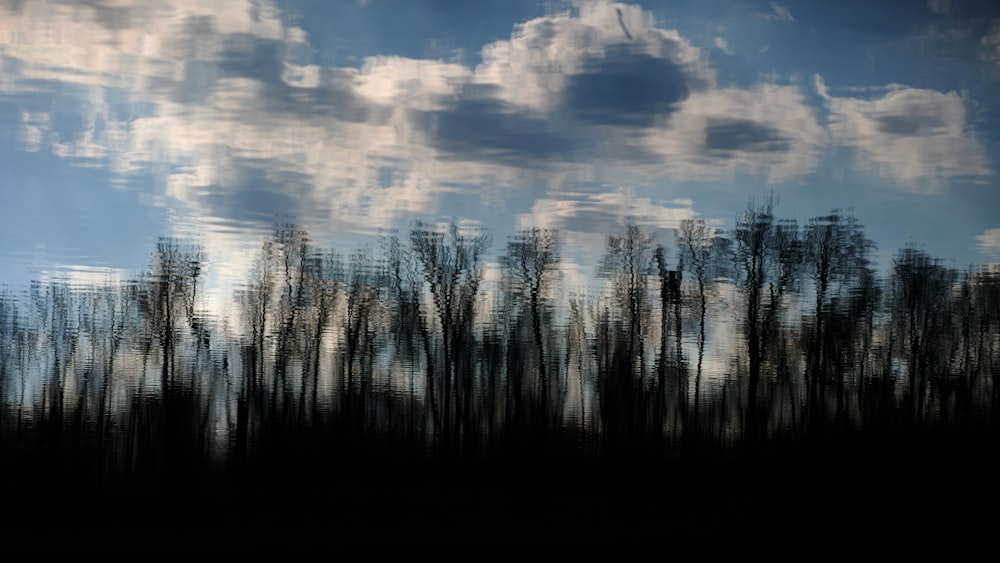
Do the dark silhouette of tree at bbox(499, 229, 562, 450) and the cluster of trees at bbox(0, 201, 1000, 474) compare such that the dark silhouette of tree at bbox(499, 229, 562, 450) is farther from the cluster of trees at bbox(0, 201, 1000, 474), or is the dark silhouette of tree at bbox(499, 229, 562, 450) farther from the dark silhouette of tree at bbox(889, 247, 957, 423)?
the dark silhouette of tree at bbox(889, 247, 957, 423)

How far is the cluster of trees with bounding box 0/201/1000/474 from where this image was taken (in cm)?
3978

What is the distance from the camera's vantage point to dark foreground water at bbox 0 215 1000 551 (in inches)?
1435

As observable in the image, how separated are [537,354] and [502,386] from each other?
7.59 feet

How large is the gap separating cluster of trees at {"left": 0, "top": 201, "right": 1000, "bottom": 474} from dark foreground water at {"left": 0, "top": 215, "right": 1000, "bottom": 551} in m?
0.11

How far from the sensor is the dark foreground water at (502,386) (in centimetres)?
3644

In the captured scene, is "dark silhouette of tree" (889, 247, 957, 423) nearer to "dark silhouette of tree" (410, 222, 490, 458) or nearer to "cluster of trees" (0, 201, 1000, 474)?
"cluster of trees" (0, 201, 1000, 474)

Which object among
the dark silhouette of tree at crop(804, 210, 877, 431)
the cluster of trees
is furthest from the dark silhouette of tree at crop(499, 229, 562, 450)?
the dark silhouette of tree at crop(804, 210, 877, 431)

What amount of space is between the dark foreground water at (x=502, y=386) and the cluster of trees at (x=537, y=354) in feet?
0.36

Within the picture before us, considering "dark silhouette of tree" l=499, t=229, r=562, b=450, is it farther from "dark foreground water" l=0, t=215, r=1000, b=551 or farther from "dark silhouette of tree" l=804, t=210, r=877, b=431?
"dark silhouette of tree" l=804, t=210, r=877, b=431

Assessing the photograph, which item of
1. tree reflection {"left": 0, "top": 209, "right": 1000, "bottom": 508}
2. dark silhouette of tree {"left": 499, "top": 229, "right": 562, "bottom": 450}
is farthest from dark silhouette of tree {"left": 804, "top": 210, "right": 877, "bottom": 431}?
dark silhouette of tree {"left": 499, "top": 229, "right": 562, "bottom": 450}

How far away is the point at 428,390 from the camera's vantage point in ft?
136

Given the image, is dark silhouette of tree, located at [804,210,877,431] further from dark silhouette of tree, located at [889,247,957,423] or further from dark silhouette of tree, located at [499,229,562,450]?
dark silhouette of tree, located at [499,229,562,450]

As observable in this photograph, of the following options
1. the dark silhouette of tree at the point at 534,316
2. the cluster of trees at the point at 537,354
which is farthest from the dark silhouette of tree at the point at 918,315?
the dark silhouette of tree at the point at 534,316

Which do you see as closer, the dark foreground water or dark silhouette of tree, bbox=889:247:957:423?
the dark foreground water
